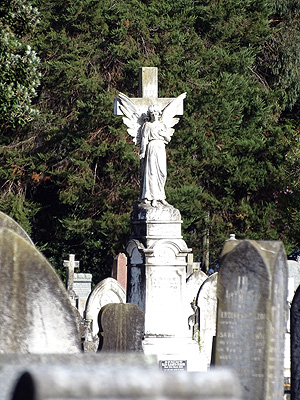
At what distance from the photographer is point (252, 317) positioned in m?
6.52

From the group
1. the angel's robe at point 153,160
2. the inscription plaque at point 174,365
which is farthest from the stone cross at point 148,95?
the inscription plaque at point 174,365

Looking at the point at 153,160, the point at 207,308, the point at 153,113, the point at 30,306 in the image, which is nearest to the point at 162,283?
the point at 153,160

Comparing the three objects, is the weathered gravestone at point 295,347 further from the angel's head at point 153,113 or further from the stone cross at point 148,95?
the stone cross at point 148,95

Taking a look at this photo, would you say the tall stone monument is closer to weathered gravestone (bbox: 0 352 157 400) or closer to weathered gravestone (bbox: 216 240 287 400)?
weathered gravestone (bbox: 216 240 287 400)

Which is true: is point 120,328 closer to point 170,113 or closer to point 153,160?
point 153,160

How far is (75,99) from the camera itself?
99.7 ft

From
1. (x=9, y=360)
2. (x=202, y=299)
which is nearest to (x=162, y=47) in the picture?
(x=202, y=299)

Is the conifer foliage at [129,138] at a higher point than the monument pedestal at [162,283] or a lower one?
higher

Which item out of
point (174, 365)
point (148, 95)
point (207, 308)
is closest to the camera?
point (174, 365)

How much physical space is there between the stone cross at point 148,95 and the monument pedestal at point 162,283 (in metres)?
1.73

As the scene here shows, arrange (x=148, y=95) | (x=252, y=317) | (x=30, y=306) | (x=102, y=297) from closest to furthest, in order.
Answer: (x=30, y=306) < (x=252, y=317) < (x=148, y=95) < (x=102, y=297)

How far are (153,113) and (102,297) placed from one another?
9.70ft

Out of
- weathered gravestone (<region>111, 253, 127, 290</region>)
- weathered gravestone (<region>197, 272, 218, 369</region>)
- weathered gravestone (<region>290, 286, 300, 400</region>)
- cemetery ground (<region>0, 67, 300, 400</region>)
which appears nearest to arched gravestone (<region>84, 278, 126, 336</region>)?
cemetery ground (<region>0, 67, 300, 400</region>)

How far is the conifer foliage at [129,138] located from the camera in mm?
29141
